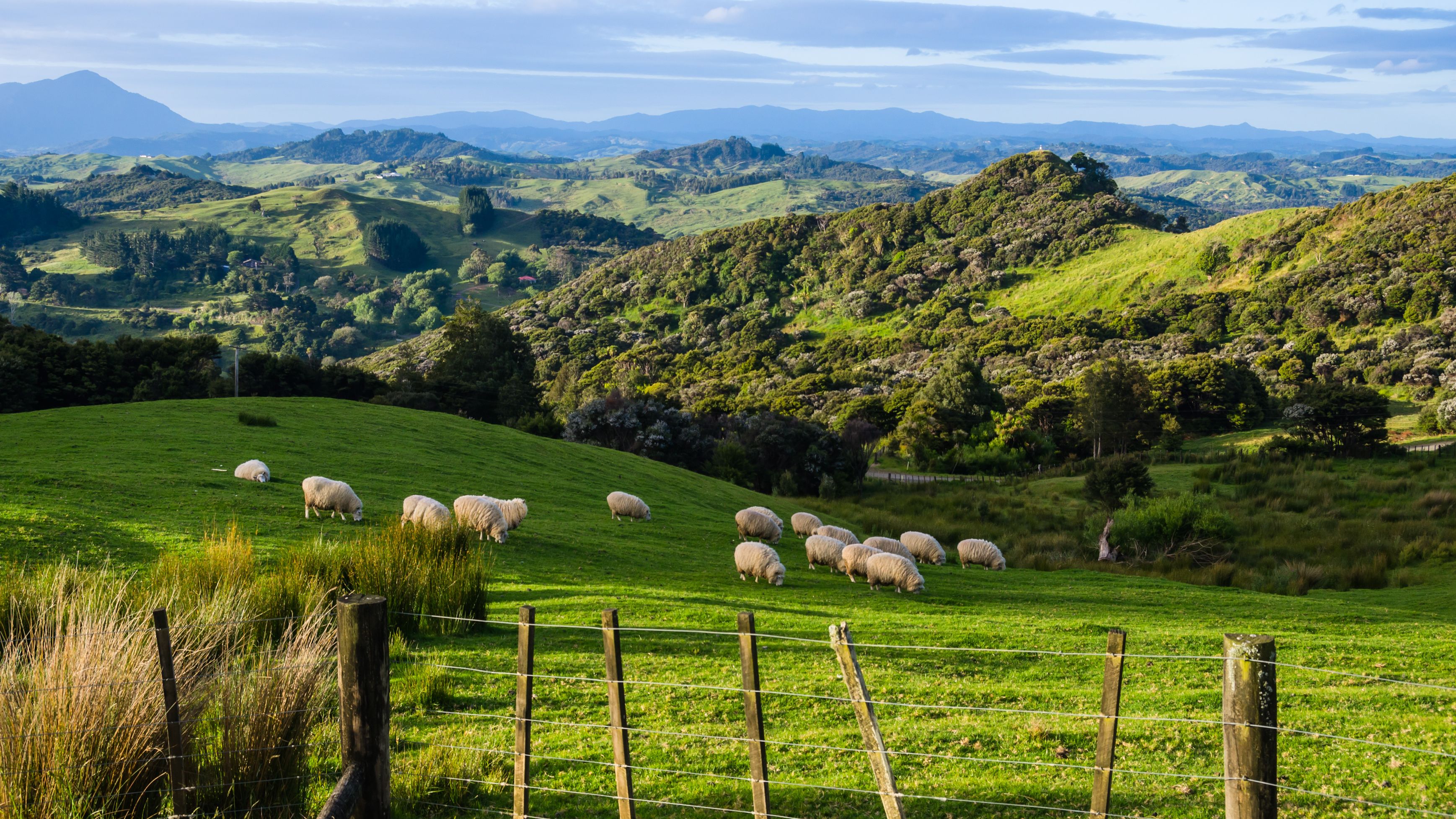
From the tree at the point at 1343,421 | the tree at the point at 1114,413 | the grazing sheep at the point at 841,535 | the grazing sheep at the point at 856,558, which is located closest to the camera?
the grazing sheep at the point at 856,558

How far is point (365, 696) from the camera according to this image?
4.85 m

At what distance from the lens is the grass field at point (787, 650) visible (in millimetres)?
6320

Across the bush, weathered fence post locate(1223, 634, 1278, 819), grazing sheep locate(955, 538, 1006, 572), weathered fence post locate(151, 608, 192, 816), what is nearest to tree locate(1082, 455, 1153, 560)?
grazing sheep locate(955, 538, 1006, 572)

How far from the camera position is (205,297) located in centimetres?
17212

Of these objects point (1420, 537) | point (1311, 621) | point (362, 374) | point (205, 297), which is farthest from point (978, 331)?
point (205, 297)

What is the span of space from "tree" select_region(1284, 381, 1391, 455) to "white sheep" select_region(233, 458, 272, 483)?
137 ft

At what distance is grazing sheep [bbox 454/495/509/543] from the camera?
1653cm

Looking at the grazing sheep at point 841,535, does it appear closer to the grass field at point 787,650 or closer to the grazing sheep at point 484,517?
the grass field at point 787,650

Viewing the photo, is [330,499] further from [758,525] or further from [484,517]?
[758,525]

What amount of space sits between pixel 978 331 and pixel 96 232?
198m

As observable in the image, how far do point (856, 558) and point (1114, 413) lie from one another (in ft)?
135

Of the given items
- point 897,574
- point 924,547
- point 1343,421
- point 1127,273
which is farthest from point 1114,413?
point 1127,273

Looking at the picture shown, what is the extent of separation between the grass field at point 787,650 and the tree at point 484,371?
104 ft

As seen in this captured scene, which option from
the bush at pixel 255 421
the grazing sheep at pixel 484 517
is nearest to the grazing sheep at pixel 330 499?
the grazing sheep at pixel 484 517
